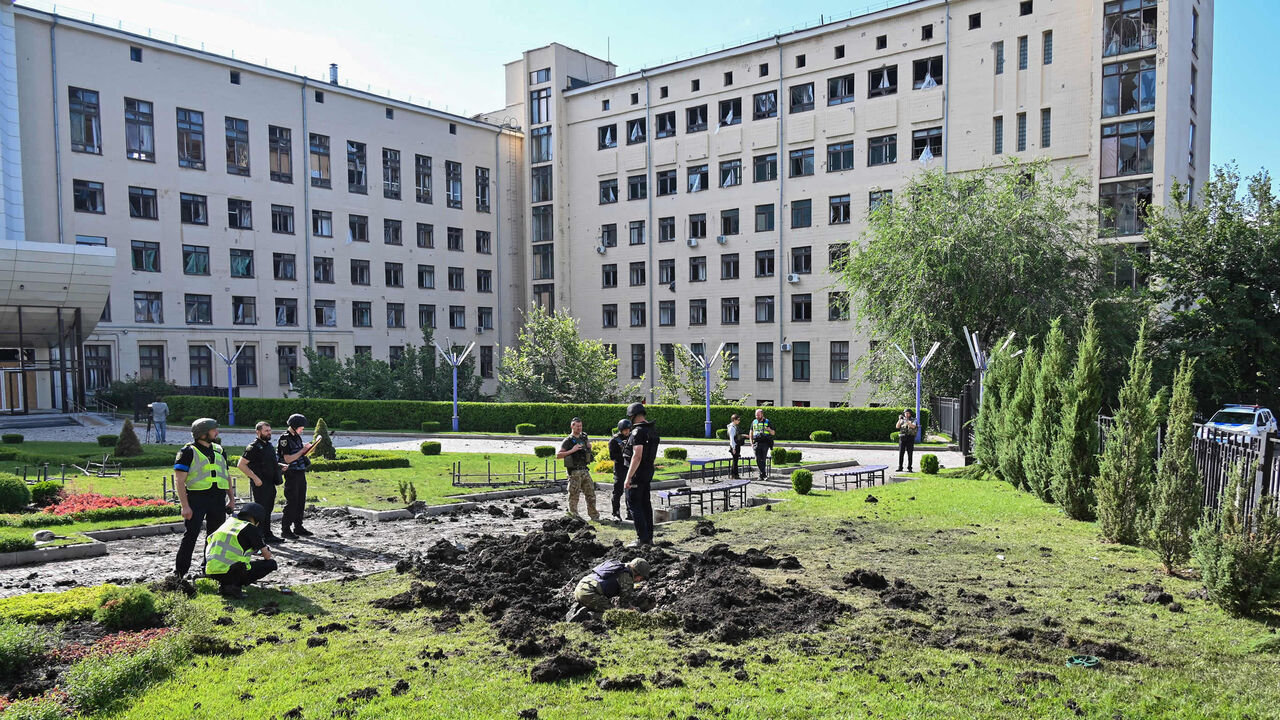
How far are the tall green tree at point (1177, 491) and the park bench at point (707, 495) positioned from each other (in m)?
7.16

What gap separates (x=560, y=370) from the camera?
4359 centimetres

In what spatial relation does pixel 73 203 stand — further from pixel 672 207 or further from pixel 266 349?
pixel 672 207

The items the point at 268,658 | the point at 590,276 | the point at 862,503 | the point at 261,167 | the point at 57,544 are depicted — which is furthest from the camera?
the point at 590,276

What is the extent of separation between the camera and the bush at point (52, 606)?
28.3 feet

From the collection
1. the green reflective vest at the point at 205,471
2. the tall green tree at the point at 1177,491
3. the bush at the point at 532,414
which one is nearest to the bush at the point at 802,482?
the tall green tree at the point at 1177,491

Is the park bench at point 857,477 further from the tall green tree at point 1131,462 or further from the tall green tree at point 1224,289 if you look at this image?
the tall green tree at point 1224,289

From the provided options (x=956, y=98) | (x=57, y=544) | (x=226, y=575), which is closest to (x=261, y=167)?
(x=956, y=98)

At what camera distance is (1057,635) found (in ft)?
26.2

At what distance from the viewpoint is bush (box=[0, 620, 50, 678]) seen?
7.31 metres

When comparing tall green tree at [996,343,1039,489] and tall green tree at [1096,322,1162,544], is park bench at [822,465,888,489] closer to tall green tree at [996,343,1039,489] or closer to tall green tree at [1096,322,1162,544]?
tall green tree at [996,343,1039,489]

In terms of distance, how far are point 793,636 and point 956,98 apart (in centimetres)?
4353

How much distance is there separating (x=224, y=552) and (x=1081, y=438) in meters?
12.9

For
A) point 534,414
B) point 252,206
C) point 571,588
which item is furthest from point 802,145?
point 571,588

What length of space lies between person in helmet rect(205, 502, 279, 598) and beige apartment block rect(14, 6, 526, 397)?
43.2 m
